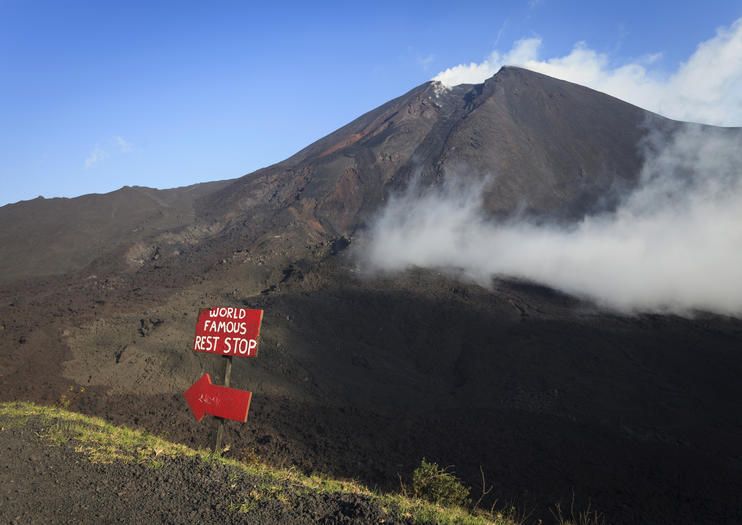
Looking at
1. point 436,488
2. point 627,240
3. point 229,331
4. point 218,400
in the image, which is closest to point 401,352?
point 436,488

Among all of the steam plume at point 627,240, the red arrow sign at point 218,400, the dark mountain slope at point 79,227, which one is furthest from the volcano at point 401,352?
the red arrow sign at point 218,400

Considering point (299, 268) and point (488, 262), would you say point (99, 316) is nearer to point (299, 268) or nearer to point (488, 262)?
point (299, 268)

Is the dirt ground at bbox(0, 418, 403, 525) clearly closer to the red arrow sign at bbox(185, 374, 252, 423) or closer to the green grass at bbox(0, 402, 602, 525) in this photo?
the green grass at bbox(0, 402, 602, 525)

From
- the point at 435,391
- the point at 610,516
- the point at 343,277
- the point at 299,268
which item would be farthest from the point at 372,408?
the point at 299,268

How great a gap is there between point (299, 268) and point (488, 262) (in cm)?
1270

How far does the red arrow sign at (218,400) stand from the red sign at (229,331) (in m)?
0.46

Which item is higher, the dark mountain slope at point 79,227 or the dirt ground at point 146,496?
the dark mountain slope at point 79,227

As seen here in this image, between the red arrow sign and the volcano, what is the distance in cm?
438

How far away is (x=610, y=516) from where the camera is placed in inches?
352

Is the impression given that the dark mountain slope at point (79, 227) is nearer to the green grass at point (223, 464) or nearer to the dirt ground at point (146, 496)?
the green grass at point (223, 464)

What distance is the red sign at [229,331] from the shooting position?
5.70 m

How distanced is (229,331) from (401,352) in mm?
15083

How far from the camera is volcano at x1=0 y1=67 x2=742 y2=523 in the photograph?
11086mm

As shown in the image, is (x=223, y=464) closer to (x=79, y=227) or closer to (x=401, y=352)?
(x=401, y=352)
